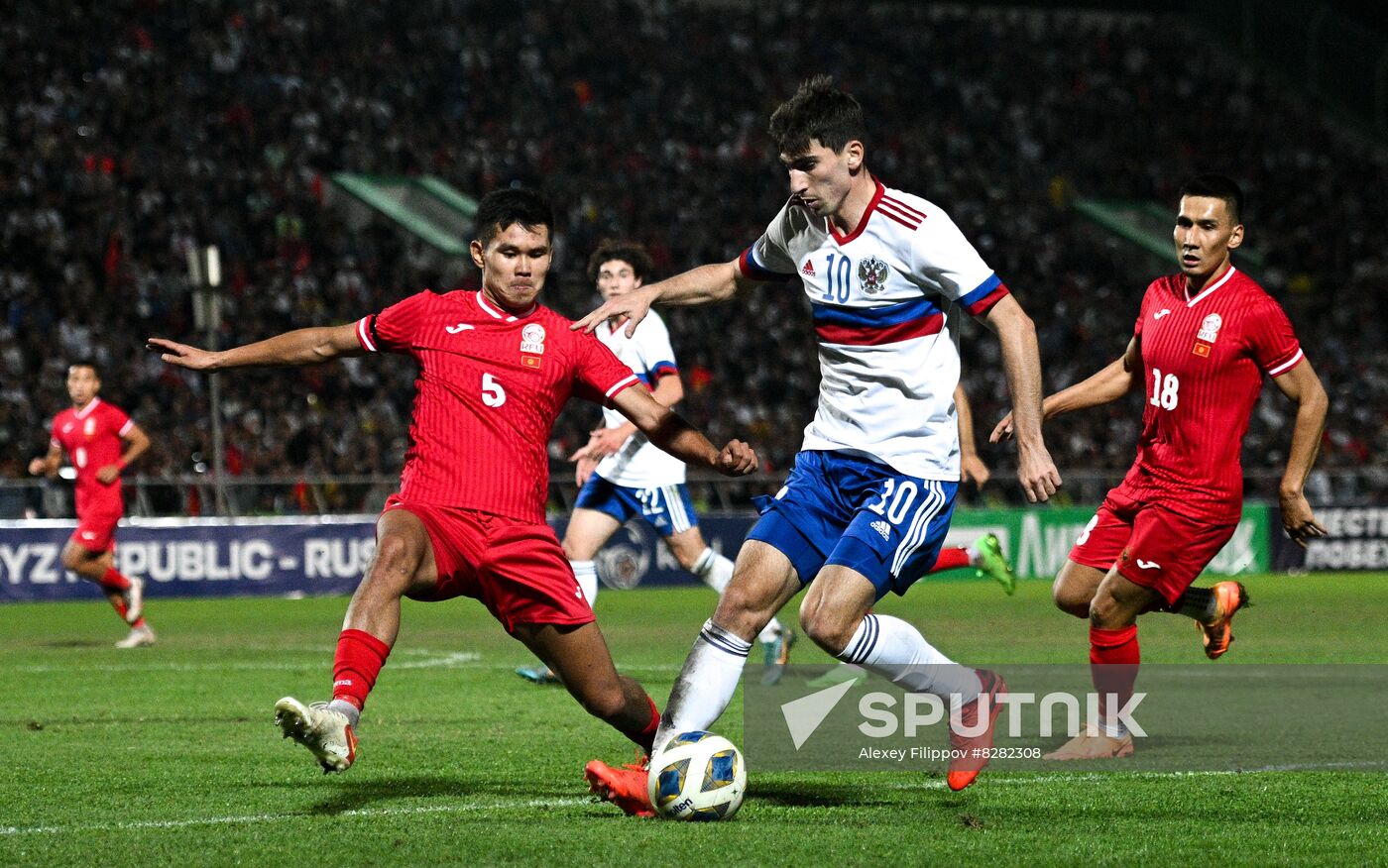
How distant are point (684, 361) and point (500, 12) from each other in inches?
391

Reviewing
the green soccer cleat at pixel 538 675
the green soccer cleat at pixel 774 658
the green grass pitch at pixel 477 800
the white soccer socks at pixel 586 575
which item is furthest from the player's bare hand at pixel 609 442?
the green soccer cleat at pixel 774 658

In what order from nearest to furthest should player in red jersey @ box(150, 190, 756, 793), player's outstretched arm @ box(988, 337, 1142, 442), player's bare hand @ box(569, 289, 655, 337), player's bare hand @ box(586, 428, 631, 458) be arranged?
player in red jersey @ box(150, 190, 756, 793) < player's bare hand @ box(569, 289, 655, 337) < player's outstretched arm @ box(988, 337, 1142, 442) < player's bare hand @ box(586, 428, 631, 458)

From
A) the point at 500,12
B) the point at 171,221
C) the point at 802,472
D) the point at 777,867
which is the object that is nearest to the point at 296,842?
the point at 777,867

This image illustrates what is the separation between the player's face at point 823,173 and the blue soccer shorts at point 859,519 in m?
0.92

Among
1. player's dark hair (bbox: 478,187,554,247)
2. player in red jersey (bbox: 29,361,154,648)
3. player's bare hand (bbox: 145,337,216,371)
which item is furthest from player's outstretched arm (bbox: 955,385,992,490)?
player in red jersey (bbox: 29,361,154,648)

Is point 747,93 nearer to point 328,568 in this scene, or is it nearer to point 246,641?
point 328,568

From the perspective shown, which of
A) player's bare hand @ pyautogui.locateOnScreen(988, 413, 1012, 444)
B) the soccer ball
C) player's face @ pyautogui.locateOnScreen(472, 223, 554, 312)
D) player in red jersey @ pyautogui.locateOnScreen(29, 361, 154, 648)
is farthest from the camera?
player in red jersey @ pyautogui.locateOnScreen(29, 361, 154, 648)

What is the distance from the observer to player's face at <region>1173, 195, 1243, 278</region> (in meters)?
7.70

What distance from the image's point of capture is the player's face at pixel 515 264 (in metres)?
6.27

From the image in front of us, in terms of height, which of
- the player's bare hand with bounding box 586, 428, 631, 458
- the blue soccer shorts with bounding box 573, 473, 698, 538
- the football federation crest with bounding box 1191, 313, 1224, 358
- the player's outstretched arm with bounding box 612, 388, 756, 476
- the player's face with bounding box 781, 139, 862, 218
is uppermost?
the player's face with bounding box 781, 139, 862, 218

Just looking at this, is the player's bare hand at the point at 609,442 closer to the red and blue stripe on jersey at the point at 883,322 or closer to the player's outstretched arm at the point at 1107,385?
the player's outstretched arm at the point at 1107,385

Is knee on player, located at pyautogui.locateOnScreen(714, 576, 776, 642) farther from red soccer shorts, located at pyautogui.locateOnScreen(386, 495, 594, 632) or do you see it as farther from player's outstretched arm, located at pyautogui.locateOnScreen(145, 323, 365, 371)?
player's outstretched arm, located at pyautogui.locateOnScreen(145, 323, 365, 371)

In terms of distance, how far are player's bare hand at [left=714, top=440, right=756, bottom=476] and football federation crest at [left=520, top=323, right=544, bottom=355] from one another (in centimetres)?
85

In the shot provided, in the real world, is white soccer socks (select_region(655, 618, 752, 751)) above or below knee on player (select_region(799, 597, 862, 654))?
below
